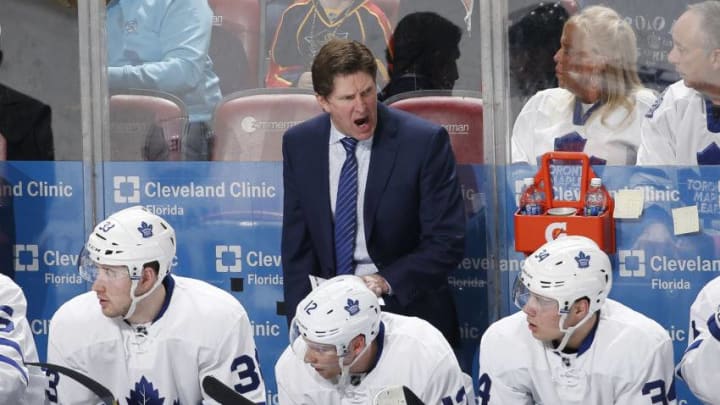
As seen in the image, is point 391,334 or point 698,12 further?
point 698,12

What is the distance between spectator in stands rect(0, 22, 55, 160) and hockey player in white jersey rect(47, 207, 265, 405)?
130 cm

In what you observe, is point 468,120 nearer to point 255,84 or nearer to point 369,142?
point 369,142

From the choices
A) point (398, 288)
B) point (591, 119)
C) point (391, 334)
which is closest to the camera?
point (391, 334)

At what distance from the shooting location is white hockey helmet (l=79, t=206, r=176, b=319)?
494 cm

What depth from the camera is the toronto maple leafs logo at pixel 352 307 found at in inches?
182

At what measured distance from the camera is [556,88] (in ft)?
18.9

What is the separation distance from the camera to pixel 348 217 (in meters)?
5.58

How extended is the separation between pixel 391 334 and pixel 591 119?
1416 mm

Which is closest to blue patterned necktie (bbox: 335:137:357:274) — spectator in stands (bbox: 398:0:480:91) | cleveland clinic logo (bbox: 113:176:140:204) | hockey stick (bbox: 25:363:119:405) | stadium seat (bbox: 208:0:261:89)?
spectator in stands (bbox: 398:0:480:91)

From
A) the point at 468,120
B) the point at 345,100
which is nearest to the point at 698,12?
the point at 468,120

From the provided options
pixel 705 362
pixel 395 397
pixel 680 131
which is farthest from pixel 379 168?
pixel 395 397

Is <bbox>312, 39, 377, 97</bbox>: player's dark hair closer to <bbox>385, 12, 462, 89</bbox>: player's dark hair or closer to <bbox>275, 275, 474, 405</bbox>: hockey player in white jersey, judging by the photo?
<bbox>385, 12, 462, 89</bbox>: player's dark hair

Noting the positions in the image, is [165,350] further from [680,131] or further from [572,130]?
[680,131]

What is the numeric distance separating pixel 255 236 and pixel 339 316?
157 centimetres
